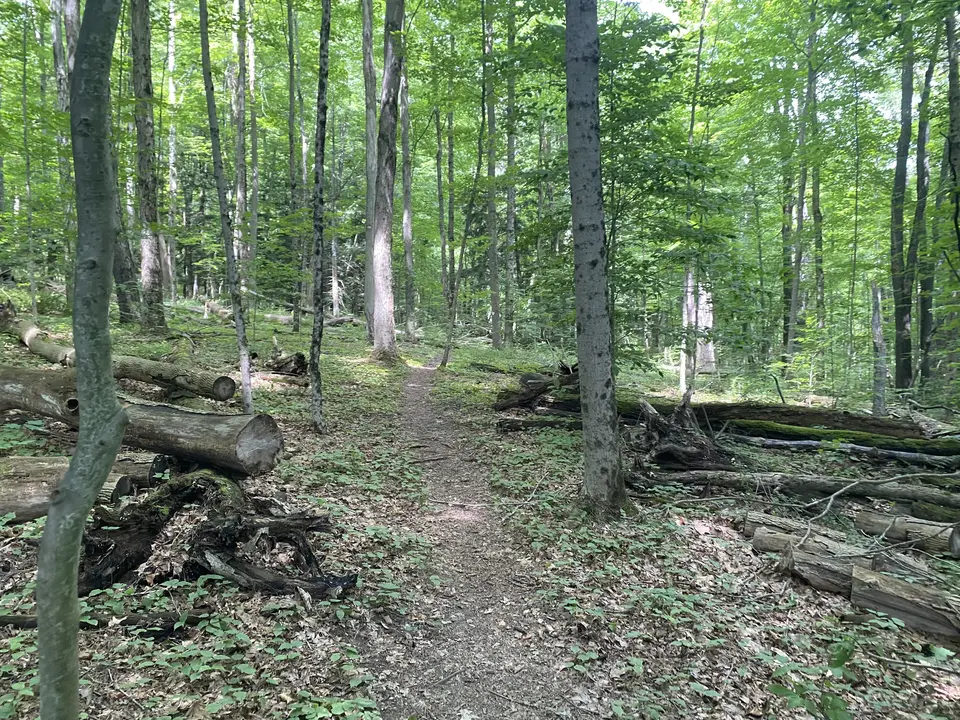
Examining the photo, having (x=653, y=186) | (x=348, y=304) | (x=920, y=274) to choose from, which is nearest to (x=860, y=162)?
(x=920, y=274)

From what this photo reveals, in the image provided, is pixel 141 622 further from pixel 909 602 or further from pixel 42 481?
pixel 909 602

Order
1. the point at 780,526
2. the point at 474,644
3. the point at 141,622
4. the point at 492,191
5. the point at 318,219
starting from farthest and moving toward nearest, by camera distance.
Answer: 1. the point at 492,191
2. the point at 318,219
3. the point at 780,526
4. the point at 474,644
5. the point at 141,622

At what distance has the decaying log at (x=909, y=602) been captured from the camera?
396 cm

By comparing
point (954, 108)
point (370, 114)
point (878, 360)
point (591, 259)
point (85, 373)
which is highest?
point (370, 114)

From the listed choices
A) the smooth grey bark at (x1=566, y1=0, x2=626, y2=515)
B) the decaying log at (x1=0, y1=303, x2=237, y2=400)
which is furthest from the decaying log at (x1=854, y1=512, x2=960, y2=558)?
the decaying log at (x1=0, y1=303, x2=237, y2=400)

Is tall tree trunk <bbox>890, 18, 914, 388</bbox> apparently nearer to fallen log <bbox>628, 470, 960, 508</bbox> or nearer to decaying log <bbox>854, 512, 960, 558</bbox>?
fallen log <bbox>628, 470, 960, 508</bbox>

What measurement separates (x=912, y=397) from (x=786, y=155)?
7.23 m

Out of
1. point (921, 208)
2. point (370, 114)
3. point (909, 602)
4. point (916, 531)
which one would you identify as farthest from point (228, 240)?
point (921, 208)

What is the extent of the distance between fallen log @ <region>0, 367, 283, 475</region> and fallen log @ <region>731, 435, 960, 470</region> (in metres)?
7.56

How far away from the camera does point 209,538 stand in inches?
162

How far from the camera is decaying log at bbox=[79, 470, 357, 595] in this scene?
3.83 meters

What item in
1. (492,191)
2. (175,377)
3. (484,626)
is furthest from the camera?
(492,191)

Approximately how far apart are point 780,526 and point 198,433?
6.50 meters

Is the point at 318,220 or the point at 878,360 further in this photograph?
the point at 878,360
